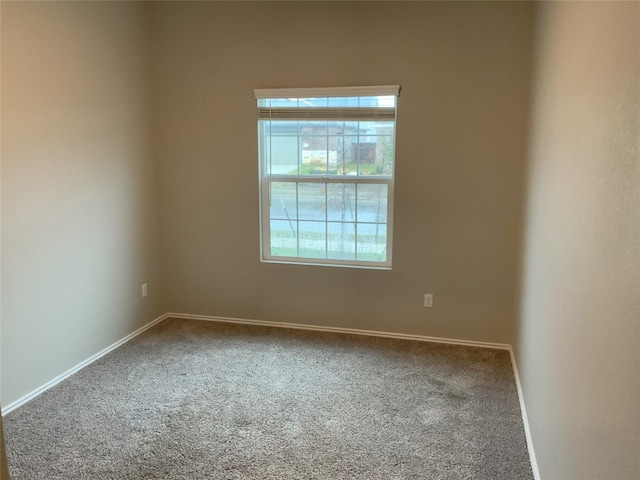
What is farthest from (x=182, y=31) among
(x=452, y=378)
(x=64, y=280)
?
(x=452, y=378)

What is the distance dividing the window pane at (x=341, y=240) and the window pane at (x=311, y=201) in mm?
134

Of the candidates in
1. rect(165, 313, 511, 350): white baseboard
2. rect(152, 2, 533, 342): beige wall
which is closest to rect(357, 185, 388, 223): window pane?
rect(152, 2, 533, 342): beige wall

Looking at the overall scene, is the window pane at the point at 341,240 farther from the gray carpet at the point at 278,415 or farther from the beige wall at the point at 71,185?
the beige wall at the point at 71,185

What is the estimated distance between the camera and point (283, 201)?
3791 mm

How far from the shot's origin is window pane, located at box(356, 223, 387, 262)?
3.66m

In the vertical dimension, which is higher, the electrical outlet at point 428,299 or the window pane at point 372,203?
the window pane at point 372,203

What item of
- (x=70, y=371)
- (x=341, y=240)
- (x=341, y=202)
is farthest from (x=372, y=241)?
(x=70, y=371)

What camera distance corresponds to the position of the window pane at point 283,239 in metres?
3.84

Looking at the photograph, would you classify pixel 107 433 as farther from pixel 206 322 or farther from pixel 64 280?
pixel 206 322

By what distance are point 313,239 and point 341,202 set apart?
39 centimetres

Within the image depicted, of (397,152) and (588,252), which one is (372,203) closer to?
(397,152)

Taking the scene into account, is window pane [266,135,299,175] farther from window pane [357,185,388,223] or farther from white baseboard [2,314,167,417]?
white baseboard [2,314,167,417]

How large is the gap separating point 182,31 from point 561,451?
363 cm

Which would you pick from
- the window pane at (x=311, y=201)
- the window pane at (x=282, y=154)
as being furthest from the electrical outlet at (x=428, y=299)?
the window pane at (x=282, y=154)
